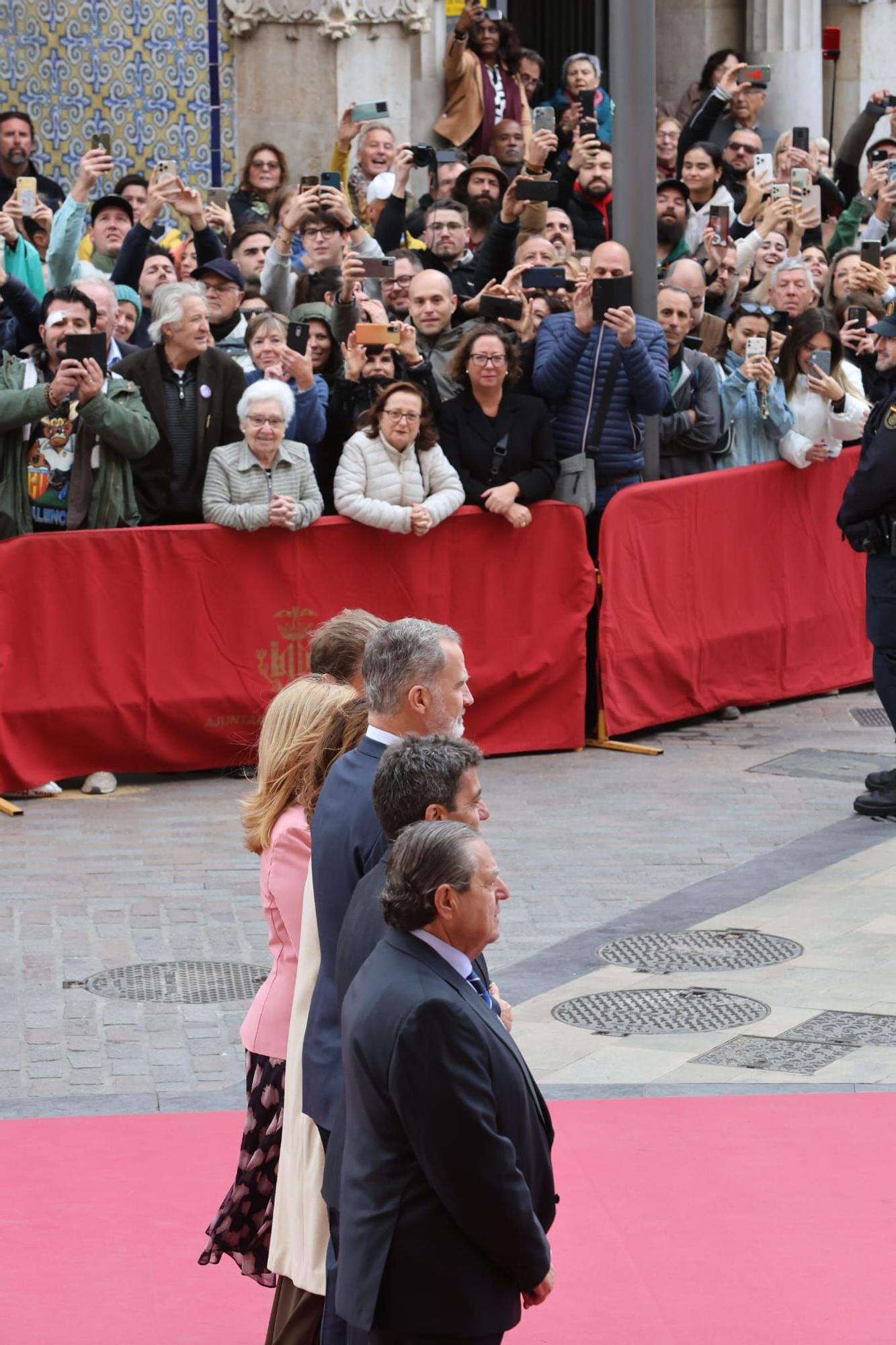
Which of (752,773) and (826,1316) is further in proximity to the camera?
(752,773)

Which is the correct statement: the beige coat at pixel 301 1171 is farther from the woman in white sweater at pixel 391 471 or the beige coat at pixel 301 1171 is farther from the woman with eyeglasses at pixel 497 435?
the woman with eyeglasses at pixel 497 435

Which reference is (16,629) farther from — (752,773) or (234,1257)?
(234,1257)

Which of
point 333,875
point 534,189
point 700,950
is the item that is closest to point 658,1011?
point 700,950

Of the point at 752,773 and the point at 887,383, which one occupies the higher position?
the point at 887,383

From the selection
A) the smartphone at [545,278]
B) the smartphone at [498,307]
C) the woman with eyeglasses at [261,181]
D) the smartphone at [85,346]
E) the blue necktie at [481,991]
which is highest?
the woman with eyeglasses at [261,181]

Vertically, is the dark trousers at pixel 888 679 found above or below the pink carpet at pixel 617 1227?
above

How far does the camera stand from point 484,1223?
4.01 meters

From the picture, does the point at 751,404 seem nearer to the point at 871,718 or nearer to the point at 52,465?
the point at 871,718

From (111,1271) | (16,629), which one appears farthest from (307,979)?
(16,629)

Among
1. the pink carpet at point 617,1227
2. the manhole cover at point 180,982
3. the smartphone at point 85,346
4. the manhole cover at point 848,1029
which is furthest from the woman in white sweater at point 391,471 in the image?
the pink carpet at point 617,1227

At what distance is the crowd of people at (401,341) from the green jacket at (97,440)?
1 centimetres

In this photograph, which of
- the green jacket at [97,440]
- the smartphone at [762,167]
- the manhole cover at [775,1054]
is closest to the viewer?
the manhole cover at [775,1054]

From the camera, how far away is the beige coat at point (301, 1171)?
16.6ft

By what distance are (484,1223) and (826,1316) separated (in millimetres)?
2124
